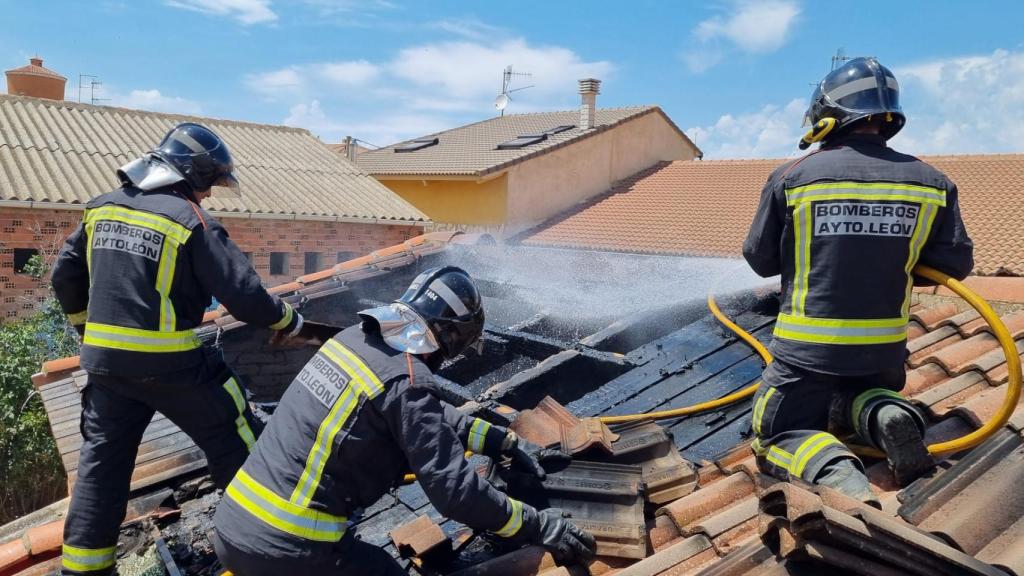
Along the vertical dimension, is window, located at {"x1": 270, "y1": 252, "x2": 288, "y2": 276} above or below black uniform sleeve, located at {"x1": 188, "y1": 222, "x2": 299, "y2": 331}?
below

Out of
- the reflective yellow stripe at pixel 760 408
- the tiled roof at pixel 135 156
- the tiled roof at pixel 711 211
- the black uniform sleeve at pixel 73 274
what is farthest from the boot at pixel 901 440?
the tiled roof at pixel 135 156

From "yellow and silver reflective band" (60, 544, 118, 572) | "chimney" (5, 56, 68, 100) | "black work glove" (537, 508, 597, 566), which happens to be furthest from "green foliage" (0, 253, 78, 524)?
"chimney" (5, 56, 68, 100)

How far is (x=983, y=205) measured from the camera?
41.5ft

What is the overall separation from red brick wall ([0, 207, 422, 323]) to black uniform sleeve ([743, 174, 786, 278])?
12944 millimetres

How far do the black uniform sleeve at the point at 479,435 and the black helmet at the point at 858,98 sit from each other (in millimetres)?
1656

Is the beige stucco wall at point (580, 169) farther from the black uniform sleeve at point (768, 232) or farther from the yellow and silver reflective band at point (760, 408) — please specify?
the yellow and silver reflective band at point (760, 408)

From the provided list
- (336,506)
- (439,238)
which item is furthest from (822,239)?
(439,238)

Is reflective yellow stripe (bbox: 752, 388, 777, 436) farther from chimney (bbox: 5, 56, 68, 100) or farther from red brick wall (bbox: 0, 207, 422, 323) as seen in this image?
chimney (bbox: 5, 56, 68, 100)

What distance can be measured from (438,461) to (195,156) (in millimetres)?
2183

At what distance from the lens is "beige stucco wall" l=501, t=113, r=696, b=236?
1920 cm

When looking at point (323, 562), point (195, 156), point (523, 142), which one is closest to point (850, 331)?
point (323, 562)

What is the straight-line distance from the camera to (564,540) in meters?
2.35

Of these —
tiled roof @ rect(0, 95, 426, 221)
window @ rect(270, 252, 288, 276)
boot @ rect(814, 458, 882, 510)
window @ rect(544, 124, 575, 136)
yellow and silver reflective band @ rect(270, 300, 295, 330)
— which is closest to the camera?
boot @ rect(814, 458, 882, 510)

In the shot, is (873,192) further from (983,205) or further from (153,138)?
(153,138)
